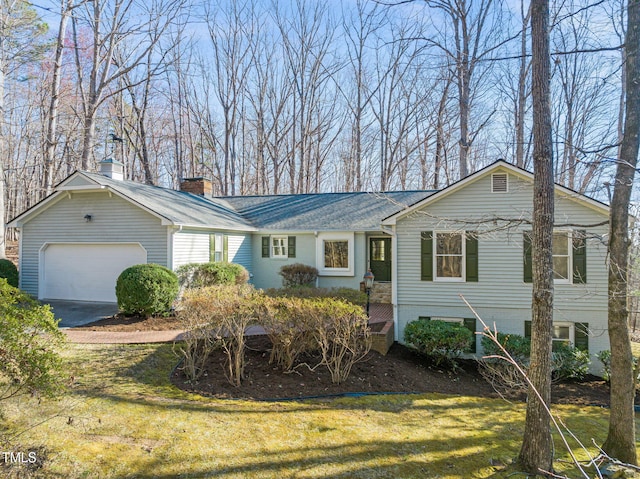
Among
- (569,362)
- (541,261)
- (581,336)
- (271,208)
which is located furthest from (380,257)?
(541,261)

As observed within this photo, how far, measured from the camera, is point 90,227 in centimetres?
1301

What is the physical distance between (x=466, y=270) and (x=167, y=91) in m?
25.3

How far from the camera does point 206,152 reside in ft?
98.5

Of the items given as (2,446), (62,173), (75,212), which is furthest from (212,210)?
(62,173)

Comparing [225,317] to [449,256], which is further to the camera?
[449,256]

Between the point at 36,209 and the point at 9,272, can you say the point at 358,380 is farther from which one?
the point at 36,209

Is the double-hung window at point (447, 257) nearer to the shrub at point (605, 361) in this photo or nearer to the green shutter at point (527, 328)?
the green shutter at point (527, 328)

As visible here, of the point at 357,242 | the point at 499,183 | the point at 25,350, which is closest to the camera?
the point at 25,350

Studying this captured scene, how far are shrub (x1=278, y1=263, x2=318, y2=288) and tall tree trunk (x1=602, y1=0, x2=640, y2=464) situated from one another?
983 centimetres

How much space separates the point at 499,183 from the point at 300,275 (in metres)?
7.37

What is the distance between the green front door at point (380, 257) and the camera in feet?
48.3

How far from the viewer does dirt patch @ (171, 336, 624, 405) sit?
6645 millimetres

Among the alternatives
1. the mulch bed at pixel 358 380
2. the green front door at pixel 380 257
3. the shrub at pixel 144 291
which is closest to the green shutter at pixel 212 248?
the shrub at pixel 144 291

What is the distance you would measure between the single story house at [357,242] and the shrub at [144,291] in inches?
47.4
